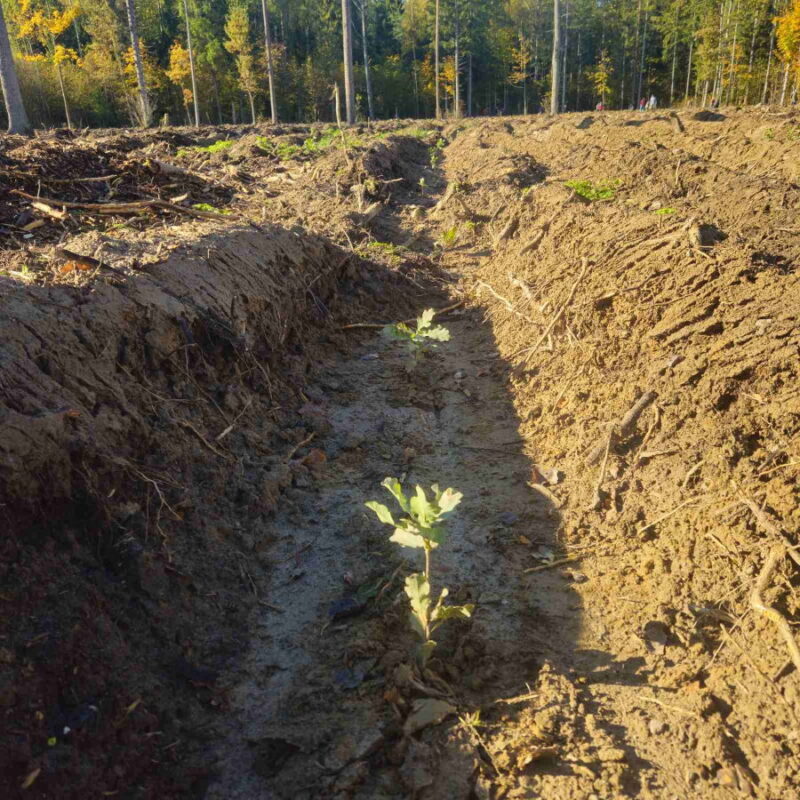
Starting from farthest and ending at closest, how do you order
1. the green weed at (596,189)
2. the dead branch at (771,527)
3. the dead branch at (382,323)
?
the green weed at (596,189)
the dead branch at (382,323)
the dead branch at (771,527)

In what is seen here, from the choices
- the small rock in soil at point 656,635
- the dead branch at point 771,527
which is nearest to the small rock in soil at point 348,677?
the small rock in soil at point 656,635

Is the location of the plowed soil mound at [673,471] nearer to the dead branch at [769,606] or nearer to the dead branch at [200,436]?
the dead branch at [769,606]

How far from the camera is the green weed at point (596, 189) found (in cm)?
882

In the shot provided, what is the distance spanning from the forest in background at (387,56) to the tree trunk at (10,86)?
17786 mm

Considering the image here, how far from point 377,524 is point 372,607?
79 cm

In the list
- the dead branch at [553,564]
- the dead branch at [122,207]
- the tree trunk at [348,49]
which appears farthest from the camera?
the tree trunk at [348,49]

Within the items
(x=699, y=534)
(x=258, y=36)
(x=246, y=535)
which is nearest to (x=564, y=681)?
(x=699, y=534)

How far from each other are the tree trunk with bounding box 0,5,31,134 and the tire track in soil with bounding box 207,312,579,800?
1626 centimetres

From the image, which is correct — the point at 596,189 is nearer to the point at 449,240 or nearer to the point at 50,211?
the point at 449,240

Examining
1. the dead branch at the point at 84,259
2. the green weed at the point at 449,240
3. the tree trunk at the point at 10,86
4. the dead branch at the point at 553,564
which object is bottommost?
the dead branch at the point at 553,564

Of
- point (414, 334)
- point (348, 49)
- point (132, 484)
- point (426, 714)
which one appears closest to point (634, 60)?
point (348, 49)

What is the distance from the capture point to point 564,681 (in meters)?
2.82

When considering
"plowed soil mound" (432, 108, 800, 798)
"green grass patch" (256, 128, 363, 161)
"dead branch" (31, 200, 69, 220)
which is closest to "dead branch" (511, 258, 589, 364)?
"plowed soil mound" (432, 108, 800, 798)

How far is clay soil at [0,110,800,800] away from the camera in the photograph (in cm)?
249
